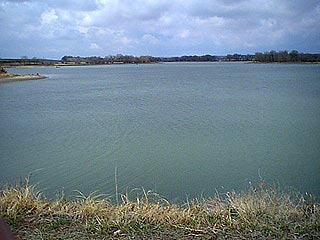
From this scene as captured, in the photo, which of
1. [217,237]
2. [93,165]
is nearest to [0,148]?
[93,165]

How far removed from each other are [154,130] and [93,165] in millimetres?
4071

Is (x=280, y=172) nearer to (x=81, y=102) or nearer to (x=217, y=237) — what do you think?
(x=217, y=237)

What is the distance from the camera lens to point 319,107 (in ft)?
54.3

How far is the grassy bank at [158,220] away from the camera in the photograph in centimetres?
271

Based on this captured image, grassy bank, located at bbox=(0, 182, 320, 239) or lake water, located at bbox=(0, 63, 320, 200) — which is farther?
lake water, located at bbox=(0, 63, 320, 200)

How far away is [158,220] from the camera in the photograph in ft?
9.79

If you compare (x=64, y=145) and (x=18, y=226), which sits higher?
(x=18, y=226)

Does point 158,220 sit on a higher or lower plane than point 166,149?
higher

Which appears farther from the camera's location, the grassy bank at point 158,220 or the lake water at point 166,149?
the lake water at point 166,149

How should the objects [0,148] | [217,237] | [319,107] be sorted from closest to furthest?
[217,237] < [0,148] < [319,107]

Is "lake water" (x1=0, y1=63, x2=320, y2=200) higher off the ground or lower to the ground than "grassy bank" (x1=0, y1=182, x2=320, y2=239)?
lower

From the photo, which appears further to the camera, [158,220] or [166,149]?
[166,149]

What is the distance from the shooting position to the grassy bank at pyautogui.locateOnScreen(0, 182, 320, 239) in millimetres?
2709

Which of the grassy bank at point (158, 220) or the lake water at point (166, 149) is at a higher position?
the grassy bank at point (158, 220)
